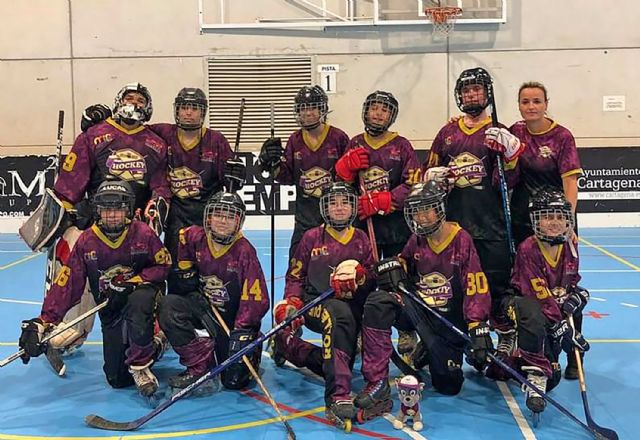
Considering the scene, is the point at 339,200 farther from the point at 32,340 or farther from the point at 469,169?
the point at 32,340

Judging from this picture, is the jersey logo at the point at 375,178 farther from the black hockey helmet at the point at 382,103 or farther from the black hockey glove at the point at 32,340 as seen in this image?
the black hockey glove at the point at 32,340

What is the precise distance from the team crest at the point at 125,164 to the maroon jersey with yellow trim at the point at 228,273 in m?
0.62

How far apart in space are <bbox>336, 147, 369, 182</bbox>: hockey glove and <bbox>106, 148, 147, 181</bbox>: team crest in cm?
132

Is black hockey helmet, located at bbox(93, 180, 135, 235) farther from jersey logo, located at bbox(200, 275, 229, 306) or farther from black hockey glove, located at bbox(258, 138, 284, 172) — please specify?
black hockey glove, located at bbox(258, 138, 284, 172)

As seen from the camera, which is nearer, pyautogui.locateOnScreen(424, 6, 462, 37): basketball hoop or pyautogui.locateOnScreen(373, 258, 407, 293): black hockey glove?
pyautogui.locateOnScreen(373, 258, 407, 293): black hockey glove

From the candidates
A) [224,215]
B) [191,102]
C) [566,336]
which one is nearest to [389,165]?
[224,215]

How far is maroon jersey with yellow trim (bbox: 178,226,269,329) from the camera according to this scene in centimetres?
380

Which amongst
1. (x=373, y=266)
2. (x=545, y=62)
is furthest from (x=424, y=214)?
(x=545, y=62)

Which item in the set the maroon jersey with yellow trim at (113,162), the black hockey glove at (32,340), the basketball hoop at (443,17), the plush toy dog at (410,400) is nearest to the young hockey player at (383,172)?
the plush toy dog at (410,400)

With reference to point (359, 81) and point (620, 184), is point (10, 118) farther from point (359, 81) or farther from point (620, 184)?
point (620, 184)

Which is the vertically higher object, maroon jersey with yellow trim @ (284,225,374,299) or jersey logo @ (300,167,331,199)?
jersey logo @ (300,167,331,199)

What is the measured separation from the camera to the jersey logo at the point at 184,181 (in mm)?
4449

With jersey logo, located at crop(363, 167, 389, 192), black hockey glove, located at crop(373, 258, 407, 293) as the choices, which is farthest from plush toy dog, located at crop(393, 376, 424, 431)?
jersey logo, located at crop(363, 167, 389, 192)

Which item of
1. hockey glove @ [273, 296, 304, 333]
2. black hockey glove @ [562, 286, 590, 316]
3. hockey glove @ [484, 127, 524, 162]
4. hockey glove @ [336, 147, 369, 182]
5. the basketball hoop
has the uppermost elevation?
the basketball hoop
